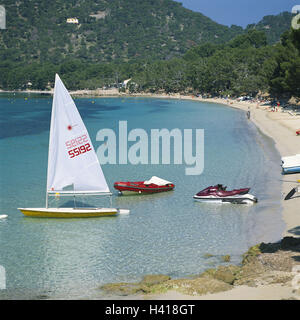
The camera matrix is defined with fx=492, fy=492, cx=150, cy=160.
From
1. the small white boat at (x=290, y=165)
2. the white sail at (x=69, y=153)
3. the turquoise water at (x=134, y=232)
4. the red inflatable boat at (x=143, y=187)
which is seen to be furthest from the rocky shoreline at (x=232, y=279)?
the red inflatable boat at (x=143, y=187)

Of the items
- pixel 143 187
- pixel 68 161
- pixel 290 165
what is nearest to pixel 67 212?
pixel 68 161

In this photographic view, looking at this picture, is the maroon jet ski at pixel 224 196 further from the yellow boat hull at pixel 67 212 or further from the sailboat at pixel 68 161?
the yellow boat hull at pixel 67 212

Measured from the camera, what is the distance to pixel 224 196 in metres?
37.5

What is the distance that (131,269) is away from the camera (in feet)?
83.8

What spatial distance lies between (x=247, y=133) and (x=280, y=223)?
48055mm

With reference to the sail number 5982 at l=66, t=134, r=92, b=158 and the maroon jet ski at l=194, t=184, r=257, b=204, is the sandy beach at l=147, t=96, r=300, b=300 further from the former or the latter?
the sail number 5982 at l=66, t=134, r=92, b=158

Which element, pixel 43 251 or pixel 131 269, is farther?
pixel 43 251

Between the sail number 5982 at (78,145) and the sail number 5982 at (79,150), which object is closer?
the sail number 5982 at (78,145)

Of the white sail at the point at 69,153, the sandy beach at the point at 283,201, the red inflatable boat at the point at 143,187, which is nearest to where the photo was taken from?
the sandy beach at the point at 283,201

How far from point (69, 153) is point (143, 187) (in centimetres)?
911

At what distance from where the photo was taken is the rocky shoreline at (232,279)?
21.2 metres
